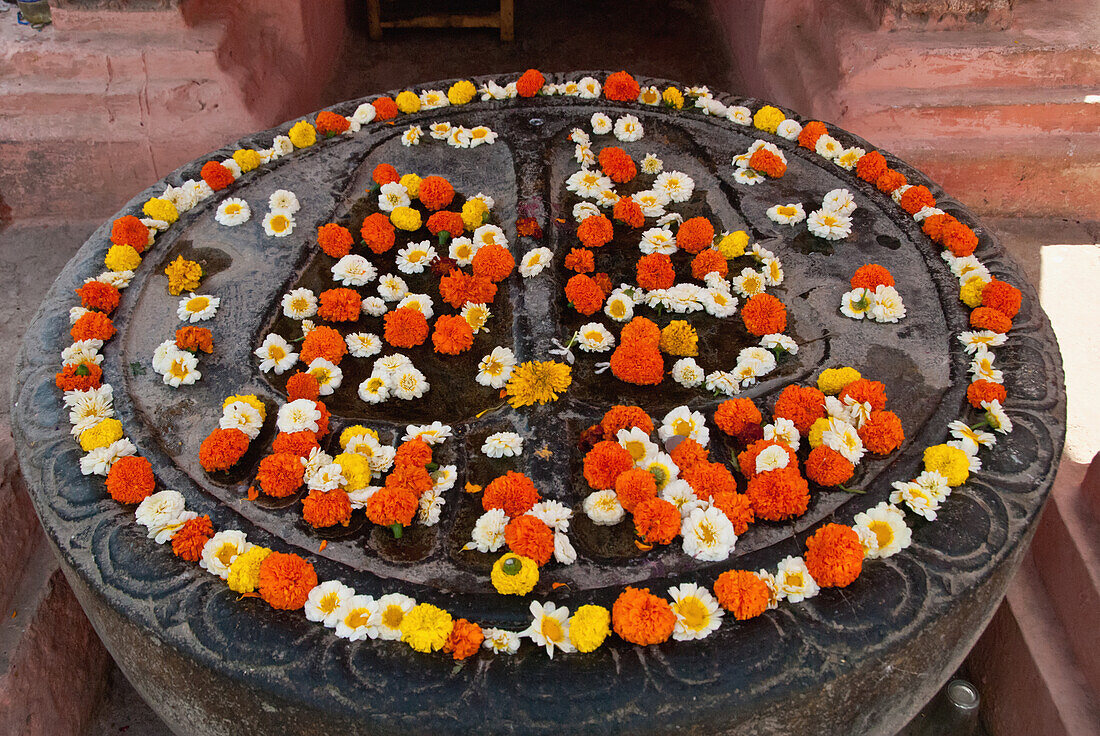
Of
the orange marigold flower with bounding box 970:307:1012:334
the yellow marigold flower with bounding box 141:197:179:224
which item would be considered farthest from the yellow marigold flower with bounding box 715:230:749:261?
the yellow marigold flower with bounding box 141:197:179:224

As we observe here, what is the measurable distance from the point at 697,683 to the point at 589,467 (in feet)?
1.76

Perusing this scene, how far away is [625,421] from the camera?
6.61 feet

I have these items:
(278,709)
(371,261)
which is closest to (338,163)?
(371,261)

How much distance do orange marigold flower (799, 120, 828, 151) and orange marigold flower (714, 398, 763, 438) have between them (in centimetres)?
135

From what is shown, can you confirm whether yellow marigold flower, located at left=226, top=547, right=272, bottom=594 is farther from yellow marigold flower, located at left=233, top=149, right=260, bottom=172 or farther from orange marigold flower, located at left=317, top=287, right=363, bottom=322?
yellow marigold flower, located at left=233, top=149, right=260, bottom=172

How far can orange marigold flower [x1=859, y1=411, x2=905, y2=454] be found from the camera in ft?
6.44

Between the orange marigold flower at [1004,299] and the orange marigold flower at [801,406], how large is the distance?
2.02ft

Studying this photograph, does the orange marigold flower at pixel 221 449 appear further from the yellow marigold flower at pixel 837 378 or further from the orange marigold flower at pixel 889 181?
the orange marigold flower at pixel 889 181

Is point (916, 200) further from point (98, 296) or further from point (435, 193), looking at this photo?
point (98, 296)

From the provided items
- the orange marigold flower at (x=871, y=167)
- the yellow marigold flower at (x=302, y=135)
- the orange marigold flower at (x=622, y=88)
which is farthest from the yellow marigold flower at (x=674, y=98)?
the yellow marigold flower at (x=302, y=135)

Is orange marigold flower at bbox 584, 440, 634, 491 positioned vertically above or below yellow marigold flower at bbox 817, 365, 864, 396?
below

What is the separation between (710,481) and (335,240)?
4.51 feet

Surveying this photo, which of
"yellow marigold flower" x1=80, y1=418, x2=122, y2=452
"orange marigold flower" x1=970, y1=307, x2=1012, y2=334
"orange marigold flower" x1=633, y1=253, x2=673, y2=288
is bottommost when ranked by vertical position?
"yellow marigold flower" x1=80, y1=418, x2=122, y2=452

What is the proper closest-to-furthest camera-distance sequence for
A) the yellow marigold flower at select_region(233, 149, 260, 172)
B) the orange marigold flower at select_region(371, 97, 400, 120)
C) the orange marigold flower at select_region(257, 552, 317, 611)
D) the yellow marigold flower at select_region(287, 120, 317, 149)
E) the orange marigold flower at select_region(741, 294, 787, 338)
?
the orange marigold flower at select_region(257, 552, 317, 611)
the orange marigold flower at select_region(741, 294, 787, 338)
the yellow marigold flower at select_region(233, 149, 260, 172)
the yellow marigold flower at select_region(287, 120, 317, 149)
the orange marigold flower at select_region(371, 97, 400, 120)
